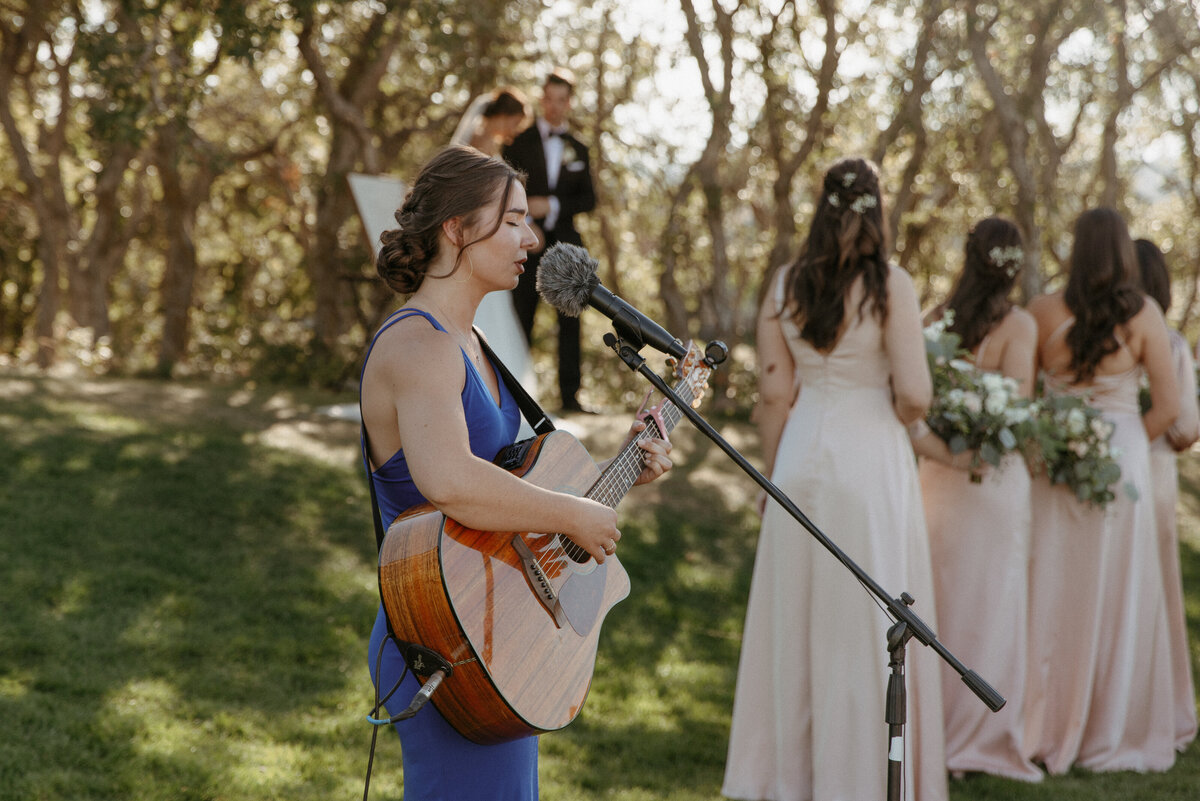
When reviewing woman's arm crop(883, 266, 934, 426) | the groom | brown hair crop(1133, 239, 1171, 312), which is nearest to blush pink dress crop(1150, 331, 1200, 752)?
brown hair crop(1133, 239, 1171, 312)

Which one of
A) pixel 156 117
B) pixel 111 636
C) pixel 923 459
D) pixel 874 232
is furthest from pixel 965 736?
pixel 156 117

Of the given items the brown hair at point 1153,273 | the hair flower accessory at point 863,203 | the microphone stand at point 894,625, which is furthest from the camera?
the brown hair at point 1153,273

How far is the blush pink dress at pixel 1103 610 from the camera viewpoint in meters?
5.71

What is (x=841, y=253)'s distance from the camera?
14.5 feet

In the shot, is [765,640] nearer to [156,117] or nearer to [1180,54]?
[156,117]

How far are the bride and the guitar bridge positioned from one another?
442cm

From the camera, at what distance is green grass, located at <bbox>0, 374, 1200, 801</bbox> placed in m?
4.71

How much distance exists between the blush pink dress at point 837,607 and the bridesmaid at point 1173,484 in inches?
92.6

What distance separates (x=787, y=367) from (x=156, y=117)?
7491 millimetres

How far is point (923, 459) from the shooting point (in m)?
5.66

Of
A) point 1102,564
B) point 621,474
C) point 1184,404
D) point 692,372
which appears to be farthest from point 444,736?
point 1184,404

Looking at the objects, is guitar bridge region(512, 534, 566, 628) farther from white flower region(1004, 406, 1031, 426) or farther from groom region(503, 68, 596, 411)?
groom region(503, 68, 596, 411)

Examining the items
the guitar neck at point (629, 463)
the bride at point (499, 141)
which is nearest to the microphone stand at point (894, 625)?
the guitar neck at point (629, 463)

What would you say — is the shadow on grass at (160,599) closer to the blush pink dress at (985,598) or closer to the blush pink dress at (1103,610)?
the blush pink dress at (985,598)
